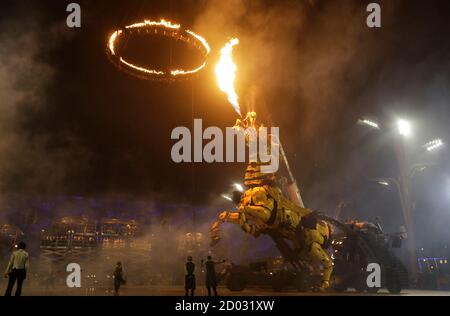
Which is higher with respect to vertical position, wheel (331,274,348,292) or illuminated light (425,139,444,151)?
illuminated light (425,139,444,151)

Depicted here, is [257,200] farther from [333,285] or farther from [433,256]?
[433,256]

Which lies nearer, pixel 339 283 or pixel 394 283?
pixel 394 283

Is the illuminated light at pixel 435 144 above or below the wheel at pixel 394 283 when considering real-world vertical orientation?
above

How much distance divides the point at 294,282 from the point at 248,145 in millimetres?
6826

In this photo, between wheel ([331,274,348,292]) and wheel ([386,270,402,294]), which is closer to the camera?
wheel ([386,270,402,294])

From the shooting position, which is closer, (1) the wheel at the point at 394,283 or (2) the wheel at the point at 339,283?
(1) the wheel at the point at 394,283

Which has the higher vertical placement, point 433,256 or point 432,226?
point 432,226

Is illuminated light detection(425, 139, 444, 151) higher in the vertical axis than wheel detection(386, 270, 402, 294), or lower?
higher

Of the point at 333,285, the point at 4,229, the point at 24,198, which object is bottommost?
the point at 333,285

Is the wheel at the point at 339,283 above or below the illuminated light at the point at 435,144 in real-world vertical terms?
below
